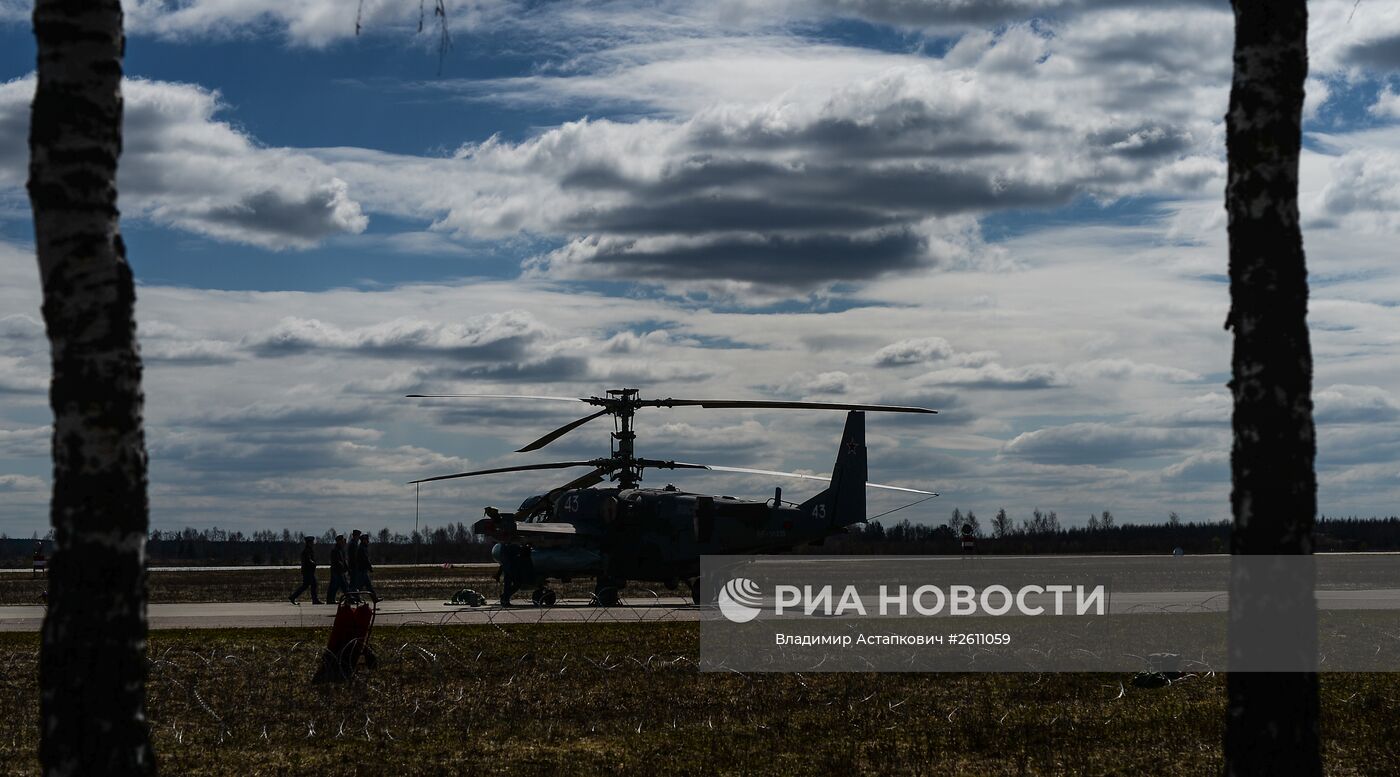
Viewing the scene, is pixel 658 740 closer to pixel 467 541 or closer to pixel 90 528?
pixel 90 528

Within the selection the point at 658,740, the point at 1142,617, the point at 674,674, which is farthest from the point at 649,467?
the point at 658,740

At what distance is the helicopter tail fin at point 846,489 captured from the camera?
32431mm

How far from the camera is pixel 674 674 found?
1722cm

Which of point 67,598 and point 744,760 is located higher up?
point 67,598

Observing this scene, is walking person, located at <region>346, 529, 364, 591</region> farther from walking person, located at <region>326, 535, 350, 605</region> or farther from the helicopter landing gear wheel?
the helicopter landing gear wheel

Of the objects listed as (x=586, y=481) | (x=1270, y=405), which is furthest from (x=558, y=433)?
(x=1270, y=405)

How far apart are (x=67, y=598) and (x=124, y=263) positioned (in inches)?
57.0

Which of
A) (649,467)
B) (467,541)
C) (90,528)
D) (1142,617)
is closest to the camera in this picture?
(90,528)

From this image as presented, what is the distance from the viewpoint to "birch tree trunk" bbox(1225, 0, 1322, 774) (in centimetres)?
668

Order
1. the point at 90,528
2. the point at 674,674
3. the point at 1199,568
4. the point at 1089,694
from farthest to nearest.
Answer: the point at 1199,568
the point at 674,674
the point at 1089,694
the point at 90,528

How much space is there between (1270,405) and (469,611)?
23.3m

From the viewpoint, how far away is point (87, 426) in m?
5.85

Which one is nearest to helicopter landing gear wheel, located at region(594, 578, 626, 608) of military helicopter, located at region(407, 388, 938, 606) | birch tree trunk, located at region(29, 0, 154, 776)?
military helicopter, located at region(407, 388, 938, 606)

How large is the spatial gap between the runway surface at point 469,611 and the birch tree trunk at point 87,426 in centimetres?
1759
